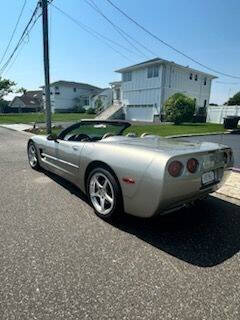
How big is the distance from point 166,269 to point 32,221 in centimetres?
192

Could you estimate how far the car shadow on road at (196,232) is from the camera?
301 cm

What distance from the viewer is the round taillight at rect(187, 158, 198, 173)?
125 inches

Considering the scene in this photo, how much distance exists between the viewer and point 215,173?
11.9 ft

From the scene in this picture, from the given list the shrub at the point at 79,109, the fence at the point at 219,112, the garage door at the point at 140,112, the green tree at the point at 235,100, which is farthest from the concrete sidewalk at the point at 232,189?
the shrub at the point at 79,109

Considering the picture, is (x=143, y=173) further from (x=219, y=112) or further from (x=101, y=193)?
(x=219, y=112)

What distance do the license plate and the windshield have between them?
201 centimetres

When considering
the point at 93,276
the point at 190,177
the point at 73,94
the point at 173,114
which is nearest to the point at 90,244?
the point at 93,276

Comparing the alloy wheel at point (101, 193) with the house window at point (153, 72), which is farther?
the house window at point (153, 72)

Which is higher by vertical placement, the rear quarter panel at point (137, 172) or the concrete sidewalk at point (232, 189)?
the rear quarter panel at point (137, 172)

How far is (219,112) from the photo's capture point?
29.0m

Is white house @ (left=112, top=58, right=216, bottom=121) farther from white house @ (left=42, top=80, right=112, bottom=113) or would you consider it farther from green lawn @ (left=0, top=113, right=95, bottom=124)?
white house @ (left=42, top=80, right=112, bottom=113)

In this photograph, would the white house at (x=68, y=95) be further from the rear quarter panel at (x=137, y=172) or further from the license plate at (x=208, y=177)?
the license plate at (x=208, y=177)

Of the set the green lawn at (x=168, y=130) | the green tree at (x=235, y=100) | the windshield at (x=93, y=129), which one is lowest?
the green lawn at (x=168, y=130)

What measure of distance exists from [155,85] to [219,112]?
7639 millimetres
